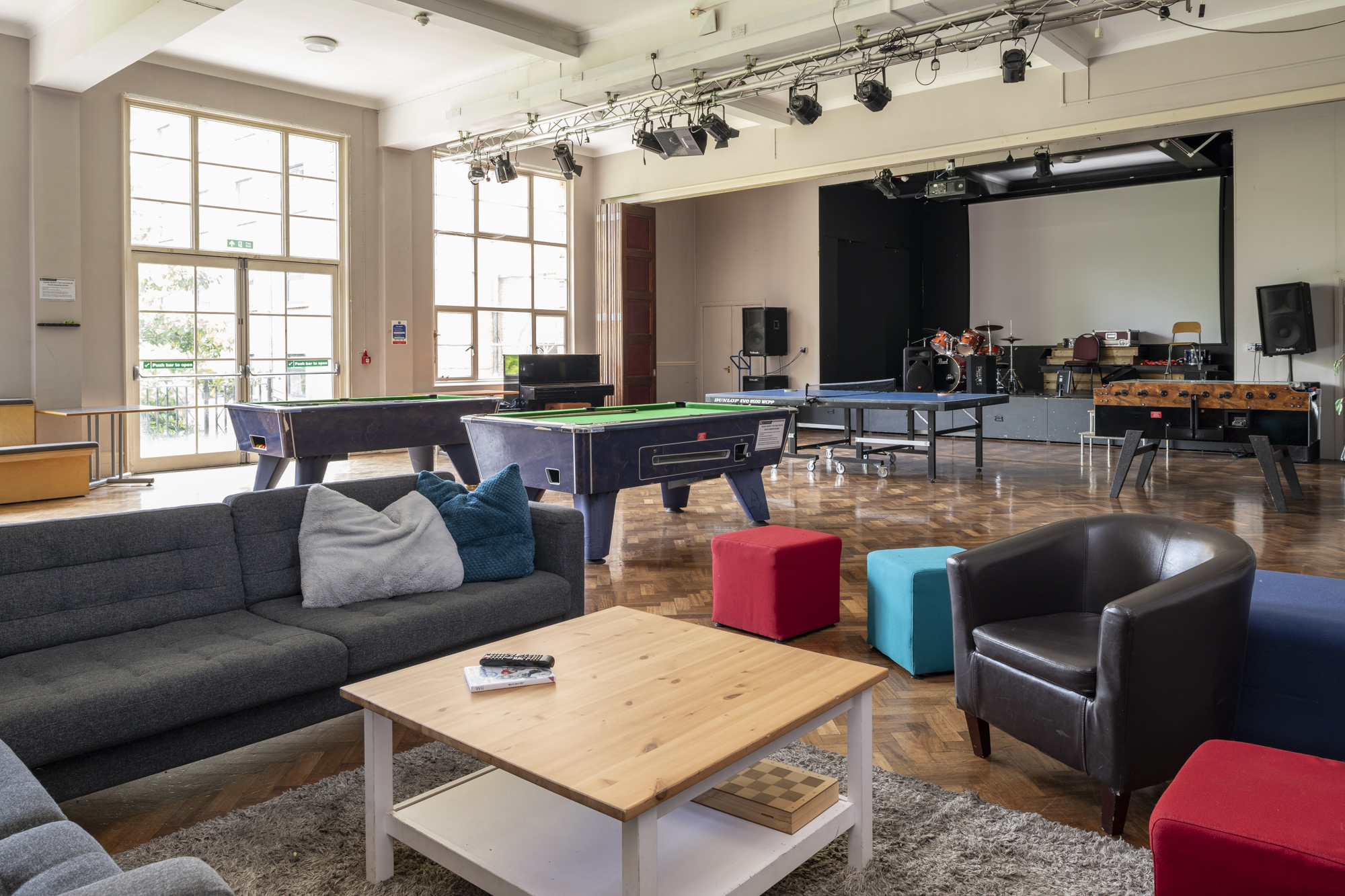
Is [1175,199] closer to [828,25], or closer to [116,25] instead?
[828,25]

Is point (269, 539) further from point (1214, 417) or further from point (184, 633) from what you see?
point (1214, 417)

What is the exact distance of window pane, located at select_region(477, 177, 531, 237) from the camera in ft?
37.2

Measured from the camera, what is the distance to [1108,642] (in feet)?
6.91

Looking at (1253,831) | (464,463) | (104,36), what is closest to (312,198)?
(104,36)

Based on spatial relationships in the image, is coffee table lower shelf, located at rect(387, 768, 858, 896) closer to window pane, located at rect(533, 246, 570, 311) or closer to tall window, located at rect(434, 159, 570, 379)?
tall window, located at rect(434, 159, 570, 379)

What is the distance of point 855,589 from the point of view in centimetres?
445

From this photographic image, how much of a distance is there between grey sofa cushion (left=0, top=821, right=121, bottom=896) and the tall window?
9.86 metres

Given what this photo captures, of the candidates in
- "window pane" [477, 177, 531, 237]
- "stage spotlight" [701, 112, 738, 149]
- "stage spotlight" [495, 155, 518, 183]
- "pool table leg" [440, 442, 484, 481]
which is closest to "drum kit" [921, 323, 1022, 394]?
"stage spotlight" [701, 112, 738, 149]

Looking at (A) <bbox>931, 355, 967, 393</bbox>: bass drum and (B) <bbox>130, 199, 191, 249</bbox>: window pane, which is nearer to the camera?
(B) <bbox>130, 199, 191, 249</bbox>: window pane

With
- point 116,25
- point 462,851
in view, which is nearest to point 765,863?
point 462,851

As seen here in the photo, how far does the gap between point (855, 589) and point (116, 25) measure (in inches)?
249

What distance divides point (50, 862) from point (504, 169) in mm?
8763

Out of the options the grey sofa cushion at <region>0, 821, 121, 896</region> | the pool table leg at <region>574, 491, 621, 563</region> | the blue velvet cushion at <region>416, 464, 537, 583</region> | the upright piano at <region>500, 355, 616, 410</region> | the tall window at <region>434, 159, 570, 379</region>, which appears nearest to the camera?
the grey sofa cushion at <region>0, 821, 121, 896</region>

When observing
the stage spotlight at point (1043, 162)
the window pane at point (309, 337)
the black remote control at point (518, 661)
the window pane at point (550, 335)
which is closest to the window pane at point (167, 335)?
the window pane at point (309, 337)
